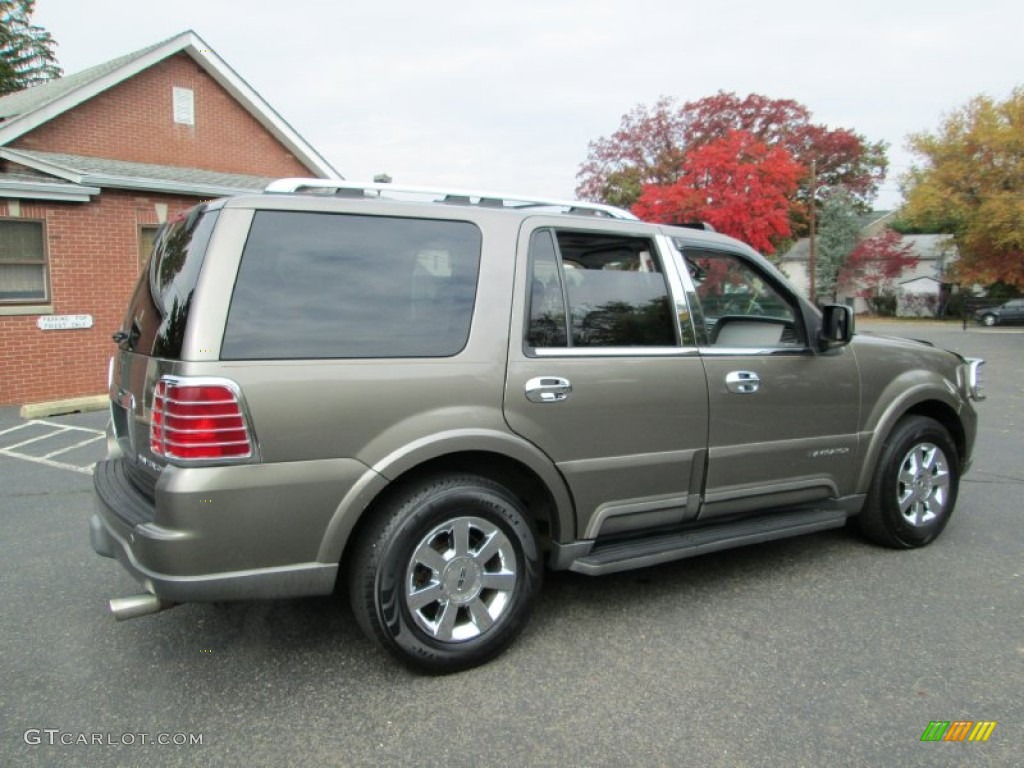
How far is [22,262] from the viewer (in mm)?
10430

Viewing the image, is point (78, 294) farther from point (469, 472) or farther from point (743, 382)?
point (743, 382)

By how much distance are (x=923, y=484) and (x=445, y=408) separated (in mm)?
3151

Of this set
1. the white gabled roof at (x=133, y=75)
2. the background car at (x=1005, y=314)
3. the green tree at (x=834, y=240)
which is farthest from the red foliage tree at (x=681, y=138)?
the white gabled roof at (x=133, y=75)

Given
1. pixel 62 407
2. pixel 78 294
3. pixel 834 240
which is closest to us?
pixel 62 407

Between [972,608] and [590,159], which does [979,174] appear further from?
[972,608]

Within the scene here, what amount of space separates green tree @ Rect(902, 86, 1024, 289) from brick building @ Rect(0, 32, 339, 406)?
25.4 meters

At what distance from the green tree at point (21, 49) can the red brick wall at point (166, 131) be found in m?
25.4

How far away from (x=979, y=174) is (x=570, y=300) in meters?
30.4

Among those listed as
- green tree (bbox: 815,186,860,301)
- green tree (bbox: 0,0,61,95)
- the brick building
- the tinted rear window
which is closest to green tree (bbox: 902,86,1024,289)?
green tree (bbox: 815,186,860,301)

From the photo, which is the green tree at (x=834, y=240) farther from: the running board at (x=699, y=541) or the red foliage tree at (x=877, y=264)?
the running board at (x=699, y=541)

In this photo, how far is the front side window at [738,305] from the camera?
3775 mm

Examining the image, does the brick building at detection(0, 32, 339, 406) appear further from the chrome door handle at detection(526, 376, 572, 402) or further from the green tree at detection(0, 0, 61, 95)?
the green tree at detection(0, 0, 61, 95)

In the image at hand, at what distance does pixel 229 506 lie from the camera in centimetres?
253

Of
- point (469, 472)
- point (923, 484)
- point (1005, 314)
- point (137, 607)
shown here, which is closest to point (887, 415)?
point (923, 484)
